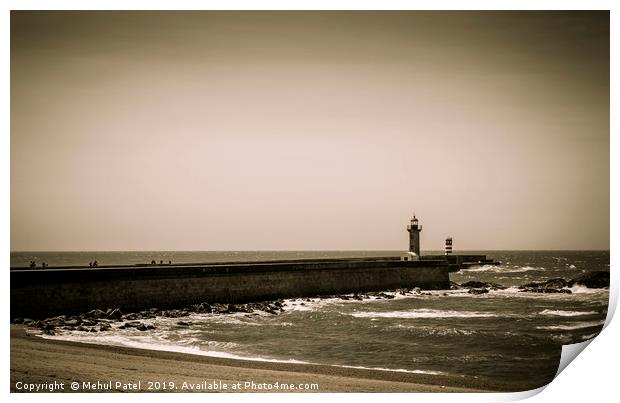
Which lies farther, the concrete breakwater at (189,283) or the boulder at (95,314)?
the boulder at (95,314)

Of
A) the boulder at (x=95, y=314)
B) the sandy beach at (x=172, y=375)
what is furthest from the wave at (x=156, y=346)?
the boulder at (x=95, y=314)

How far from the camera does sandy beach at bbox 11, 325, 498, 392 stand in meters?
7.46

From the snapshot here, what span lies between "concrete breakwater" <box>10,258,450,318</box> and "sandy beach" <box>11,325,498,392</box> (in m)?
2.71

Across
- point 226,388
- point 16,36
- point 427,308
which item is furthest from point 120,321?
point 427,308

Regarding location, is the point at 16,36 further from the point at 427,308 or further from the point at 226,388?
the point at 427,308

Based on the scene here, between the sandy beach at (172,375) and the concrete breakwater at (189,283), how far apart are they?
107 inches

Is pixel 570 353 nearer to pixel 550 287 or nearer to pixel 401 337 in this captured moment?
pixel 401 337

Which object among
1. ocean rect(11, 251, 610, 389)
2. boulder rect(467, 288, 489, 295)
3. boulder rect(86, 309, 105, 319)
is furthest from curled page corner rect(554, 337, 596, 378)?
boulder rect(467, 288, 489, 295)

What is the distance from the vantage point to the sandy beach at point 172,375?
7.46m

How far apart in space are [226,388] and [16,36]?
17.4ft

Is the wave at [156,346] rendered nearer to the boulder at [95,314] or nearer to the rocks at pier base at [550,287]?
the boulder at [95,314]

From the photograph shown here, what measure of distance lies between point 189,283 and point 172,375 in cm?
636

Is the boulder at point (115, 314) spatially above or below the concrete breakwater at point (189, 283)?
below

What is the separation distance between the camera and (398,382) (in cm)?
802
